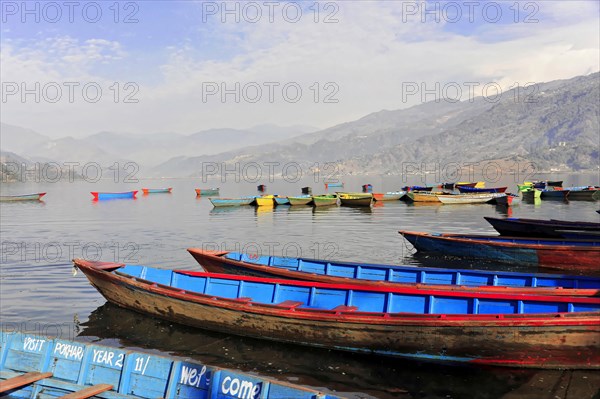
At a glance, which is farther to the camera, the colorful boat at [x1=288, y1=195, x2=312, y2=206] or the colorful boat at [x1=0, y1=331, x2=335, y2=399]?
the colorful boat at [x1=288, y1=195, x2=312, y2=206]

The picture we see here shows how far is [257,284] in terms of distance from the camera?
668 inches

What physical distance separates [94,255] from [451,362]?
25.4m

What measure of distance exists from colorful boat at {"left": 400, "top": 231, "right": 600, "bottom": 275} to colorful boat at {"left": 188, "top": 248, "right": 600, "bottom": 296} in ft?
27.9

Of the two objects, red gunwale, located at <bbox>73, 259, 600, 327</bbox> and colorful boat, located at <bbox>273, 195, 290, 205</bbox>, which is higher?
colorful boat, located at <bbox>273, 195, 290, 205</bbox>

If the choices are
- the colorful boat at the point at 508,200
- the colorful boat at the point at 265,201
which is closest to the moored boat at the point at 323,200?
the colorful boat at the point at 265,201

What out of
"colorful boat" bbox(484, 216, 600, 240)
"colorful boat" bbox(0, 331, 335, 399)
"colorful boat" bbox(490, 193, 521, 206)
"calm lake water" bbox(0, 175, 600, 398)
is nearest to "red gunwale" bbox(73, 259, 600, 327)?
"calm lake water" bbox(0, 175, 600, 398)

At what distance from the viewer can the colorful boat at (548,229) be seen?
92.7 ft

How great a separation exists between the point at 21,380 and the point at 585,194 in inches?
3002

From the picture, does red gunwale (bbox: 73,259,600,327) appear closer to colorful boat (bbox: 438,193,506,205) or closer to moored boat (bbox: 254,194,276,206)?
moored boat (bbox: 254,194,276,206)

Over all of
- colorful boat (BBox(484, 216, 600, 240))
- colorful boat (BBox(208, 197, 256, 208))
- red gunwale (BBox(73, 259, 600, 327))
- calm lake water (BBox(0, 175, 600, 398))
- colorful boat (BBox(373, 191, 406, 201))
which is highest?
colorful boat (BBox(373, 191, 406, 201))

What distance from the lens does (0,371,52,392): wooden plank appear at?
383 inches

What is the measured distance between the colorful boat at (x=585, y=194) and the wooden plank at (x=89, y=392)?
73758 millimetres

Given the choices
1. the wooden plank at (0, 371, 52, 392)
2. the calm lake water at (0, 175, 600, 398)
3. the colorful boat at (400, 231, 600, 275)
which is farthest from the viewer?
the colorful boat at (400, 231, 600, 275)

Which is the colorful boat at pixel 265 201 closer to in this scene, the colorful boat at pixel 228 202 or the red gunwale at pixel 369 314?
the colorful boat at pixel 228 202
